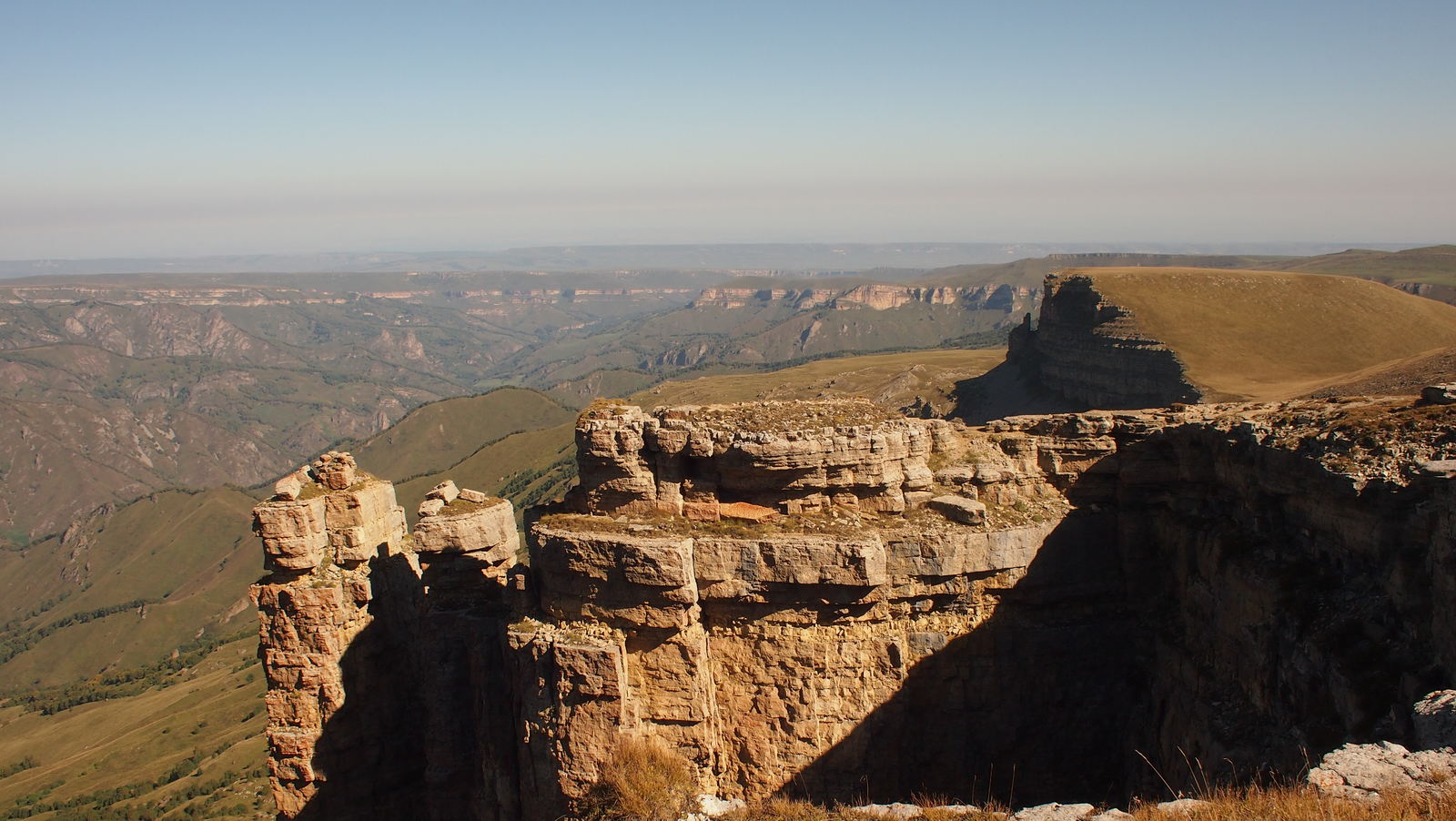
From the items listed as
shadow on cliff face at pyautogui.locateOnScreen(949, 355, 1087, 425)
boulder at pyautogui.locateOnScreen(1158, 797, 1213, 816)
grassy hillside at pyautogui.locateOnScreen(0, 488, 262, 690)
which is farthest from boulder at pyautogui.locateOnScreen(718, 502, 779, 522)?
grassy hillside at pyautogui.locateOnScreen(0, 488, 262, 690)

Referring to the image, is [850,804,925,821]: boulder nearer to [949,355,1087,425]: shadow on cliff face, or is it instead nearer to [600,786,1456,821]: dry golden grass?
[600,786,1456,821]: dry golden grass

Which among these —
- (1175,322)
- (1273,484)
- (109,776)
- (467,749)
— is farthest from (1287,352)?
(109,776)

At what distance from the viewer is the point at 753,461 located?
20.2 m

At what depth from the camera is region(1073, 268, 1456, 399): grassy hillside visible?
86.4m

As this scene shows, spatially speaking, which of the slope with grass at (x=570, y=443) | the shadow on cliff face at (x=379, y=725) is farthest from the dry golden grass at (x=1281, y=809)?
the slope with grass at (x=570, y=443)

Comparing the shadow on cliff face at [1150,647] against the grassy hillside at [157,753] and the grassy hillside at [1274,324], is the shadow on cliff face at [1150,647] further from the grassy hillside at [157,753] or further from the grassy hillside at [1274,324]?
the grassy hillside at [1274,324]

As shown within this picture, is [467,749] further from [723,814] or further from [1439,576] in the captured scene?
[1439,576]

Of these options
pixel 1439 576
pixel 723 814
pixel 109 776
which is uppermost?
pixel 1439 576

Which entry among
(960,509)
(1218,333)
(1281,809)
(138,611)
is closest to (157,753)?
(960,509)

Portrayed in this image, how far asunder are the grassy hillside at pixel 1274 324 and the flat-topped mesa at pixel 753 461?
2536 inches

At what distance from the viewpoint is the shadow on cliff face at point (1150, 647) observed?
16.1 m

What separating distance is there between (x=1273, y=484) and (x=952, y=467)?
6.74 m

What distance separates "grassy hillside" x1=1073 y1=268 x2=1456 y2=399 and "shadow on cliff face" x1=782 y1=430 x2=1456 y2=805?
197 ft

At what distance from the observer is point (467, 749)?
2502 centimetres
